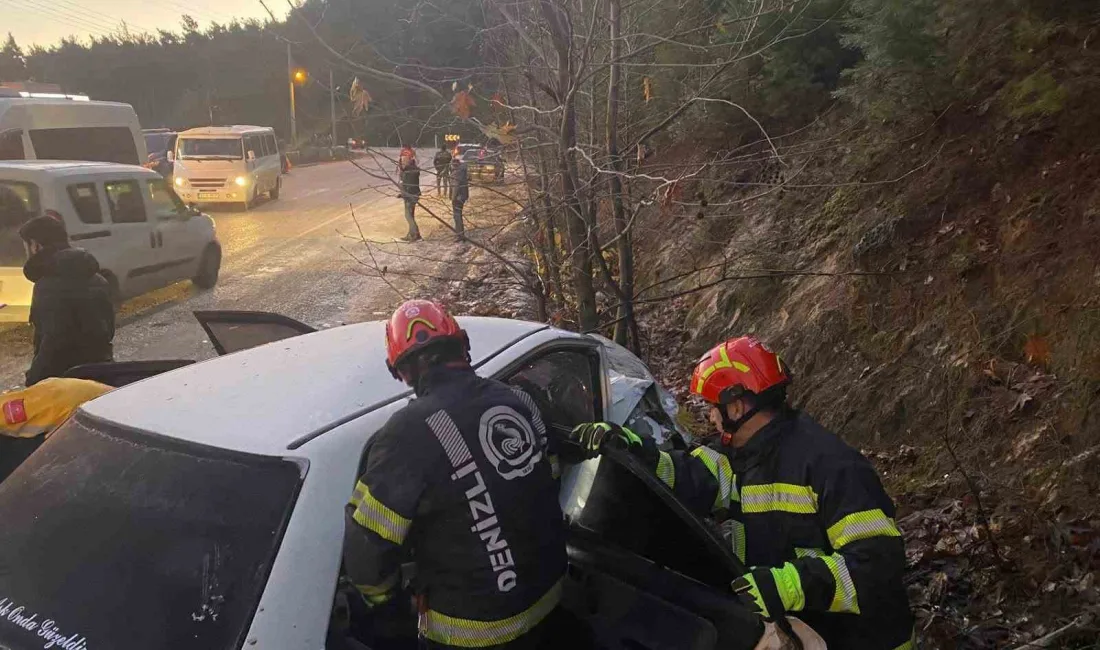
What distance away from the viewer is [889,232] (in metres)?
6.14

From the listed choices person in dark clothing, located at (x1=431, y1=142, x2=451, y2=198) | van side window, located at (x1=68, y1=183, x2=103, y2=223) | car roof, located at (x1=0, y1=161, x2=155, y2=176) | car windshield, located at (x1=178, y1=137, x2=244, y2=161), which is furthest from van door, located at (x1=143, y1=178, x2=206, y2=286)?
car windshield, located at (x1=178, y1=137, x2=244, y2=161)

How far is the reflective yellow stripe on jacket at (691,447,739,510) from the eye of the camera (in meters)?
2.82

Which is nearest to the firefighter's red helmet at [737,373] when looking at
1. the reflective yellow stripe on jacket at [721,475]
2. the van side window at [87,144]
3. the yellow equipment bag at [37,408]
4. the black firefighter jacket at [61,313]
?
the reflective yellow stripe on jacket at [721,475]

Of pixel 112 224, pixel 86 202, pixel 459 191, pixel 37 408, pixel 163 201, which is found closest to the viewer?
pixel 37 408

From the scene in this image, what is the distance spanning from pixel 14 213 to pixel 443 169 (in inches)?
181

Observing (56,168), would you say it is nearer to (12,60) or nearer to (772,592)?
(772,592)

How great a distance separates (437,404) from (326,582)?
0.53 m

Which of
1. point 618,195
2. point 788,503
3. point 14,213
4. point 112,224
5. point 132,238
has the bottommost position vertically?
point 132,238

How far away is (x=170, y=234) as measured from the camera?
10398mm

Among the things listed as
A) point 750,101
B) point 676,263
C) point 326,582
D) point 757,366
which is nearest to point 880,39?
point 750,101

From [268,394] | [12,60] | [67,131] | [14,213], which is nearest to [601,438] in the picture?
[268,394]

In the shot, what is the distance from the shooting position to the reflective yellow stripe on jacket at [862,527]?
2.34 metres

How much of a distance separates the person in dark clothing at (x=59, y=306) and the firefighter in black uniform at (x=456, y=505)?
12.6 ft

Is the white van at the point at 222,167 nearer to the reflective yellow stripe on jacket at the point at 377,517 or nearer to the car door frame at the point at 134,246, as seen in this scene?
the car door frame at the point at 134,246
